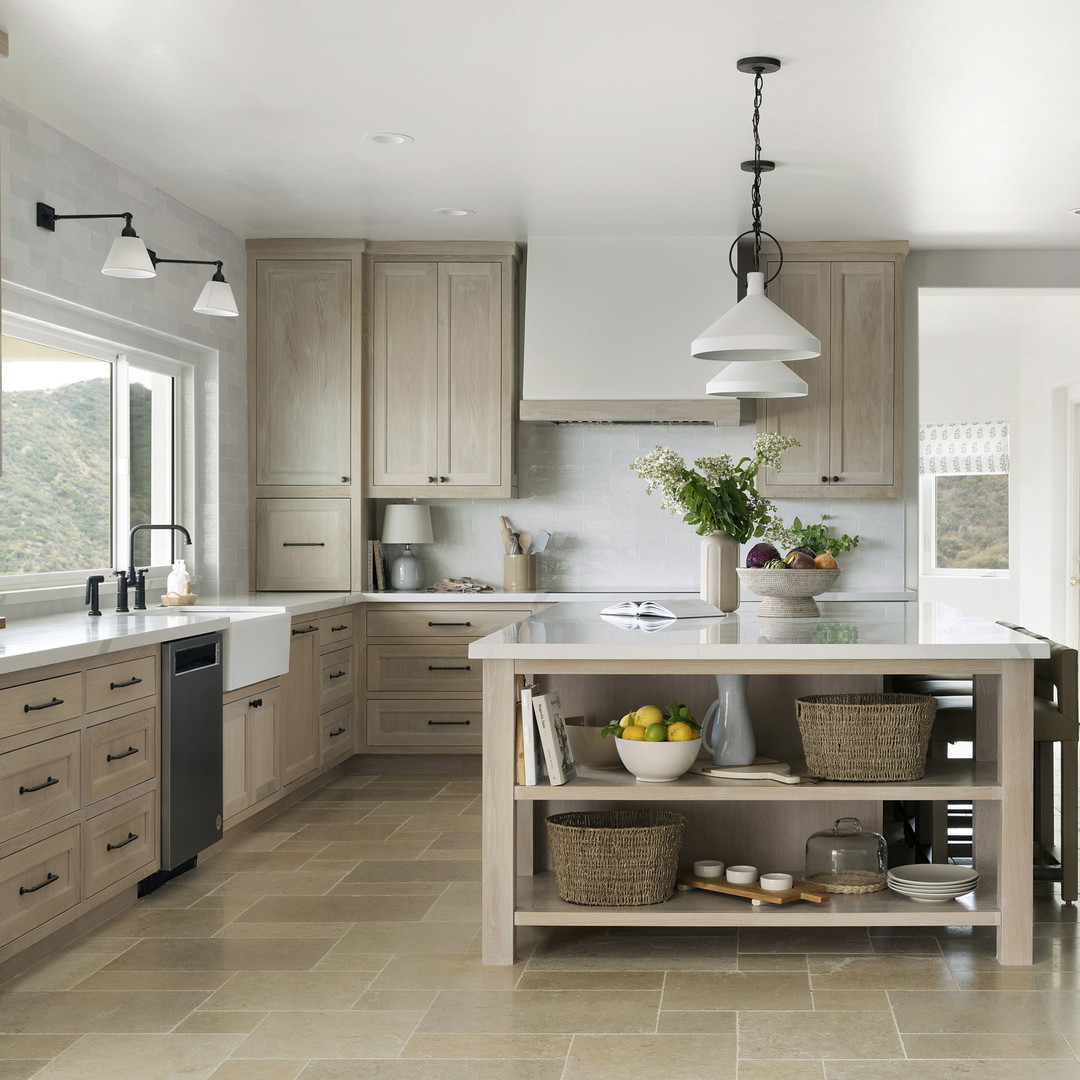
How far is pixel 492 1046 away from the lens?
264 cm

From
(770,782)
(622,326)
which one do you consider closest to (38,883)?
(770,782)

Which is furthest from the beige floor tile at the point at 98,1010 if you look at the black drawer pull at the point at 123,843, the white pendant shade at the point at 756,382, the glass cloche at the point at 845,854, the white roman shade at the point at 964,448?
the white roman shade at the point at 964,448

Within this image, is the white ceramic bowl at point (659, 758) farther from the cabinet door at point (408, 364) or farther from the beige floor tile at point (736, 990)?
the cabinet door at point (408, 364)

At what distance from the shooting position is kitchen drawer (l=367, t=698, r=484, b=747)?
5902 millimetres

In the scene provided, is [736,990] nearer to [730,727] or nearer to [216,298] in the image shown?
[730,727]

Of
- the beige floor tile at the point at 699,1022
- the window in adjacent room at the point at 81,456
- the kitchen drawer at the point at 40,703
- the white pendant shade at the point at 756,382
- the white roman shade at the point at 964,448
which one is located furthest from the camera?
the white roman shade at the point at 964,448

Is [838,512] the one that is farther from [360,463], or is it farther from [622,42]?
[622,42]

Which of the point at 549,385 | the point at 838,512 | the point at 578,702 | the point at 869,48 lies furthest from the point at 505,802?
the point at 838,512

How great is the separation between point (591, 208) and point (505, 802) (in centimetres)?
315

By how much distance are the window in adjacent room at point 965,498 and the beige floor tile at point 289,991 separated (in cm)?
734

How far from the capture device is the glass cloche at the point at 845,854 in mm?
3357


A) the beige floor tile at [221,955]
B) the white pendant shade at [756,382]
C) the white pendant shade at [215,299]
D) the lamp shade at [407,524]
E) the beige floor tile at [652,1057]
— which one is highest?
the white pendant shade at [215,299]

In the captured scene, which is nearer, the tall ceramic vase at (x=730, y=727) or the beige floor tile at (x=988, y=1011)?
the beige floor tile at (x=988, y=1011)

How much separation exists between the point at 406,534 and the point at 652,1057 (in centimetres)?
386
